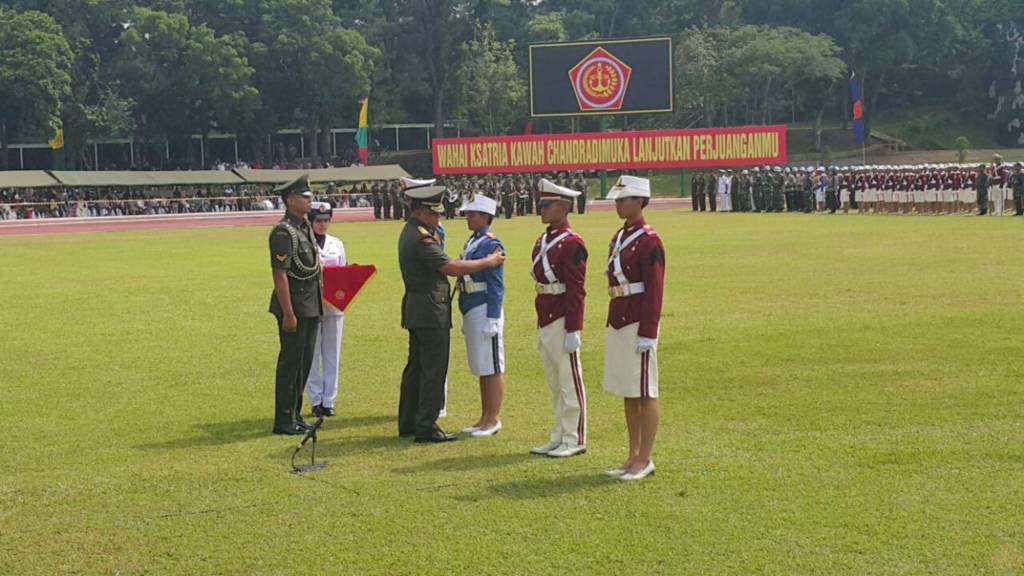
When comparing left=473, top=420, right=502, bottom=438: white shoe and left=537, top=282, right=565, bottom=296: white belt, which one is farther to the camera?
left=473, top=420, right=502, bottom=438: white shoe

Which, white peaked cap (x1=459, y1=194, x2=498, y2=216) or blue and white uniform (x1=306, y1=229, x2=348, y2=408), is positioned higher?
white peaked cap (x1=459, y1=194, x2=498, y2=216)

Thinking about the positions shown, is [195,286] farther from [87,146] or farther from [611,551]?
[87,146]

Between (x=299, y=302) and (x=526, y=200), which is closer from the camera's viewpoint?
(x=299, y=302)

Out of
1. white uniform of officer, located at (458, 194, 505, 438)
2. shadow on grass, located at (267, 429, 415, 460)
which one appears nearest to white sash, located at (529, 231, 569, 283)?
white uniform of officer, located at (458, 194, 505, 438)

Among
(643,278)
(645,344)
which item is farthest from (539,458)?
(643,278)

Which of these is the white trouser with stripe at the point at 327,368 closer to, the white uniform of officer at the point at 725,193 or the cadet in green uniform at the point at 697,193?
the white uniform of officer at the point at 725,193

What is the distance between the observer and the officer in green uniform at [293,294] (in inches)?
371

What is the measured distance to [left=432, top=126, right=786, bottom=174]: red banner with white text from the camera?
63062mm

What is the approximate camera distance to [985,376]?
36.1ft

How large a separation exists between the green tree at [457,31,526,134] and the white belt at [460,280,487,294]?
271 ft

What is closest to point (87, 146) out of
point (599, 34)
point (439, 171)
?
point (439, 171)

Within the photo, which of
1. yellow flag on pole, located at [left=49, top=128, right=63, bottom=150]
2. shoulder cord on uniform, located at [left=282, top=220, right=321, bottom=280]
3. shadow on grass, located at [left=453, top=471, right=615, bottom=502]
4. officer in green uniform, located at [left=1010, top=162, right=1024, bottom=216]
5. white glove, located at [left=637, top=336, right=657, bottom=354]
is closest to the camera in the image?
shadow on grass, located at [left=453, top=471, right=615, bottom=502]

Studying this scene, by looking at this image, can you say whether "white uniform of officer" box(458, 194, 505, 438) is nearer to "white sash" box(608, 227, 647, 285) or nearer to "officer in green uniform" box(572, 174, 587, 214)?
"white sash" box(608, 227, 647, 285)

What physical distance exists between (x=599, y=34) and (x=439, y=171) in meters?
42.1
